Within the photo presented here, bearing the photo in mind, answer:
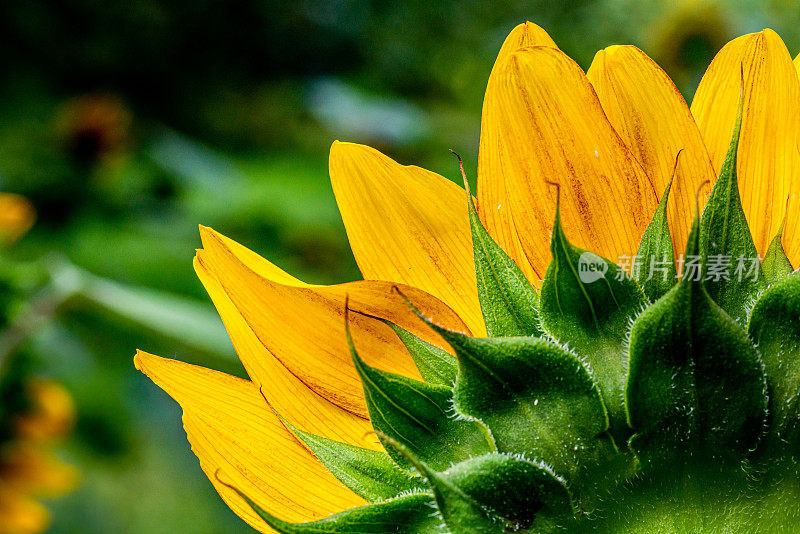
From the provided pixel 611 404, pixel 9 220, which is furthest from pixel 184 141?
pixel 611 404

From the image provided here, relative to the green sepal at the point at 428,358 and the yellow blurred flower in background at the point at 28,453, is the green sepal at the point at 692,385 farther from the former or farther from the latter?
the yellow blurred flower in background at the point at 28,453

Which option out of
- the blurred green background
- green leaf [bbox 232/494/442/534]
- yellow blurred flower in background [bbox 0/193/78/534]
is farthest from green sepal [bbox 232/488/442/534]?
yellow blurred flower in background [bbox 0/193/78/534]

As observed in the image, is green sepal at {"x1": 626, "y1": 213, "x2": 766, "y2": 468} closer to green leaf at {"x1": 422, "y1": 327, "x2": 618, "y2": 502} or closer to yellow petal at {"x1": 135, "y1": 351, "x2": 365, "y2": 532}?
green leaf at {"x1": 422, "y1": 327, "x2": 618, "y2": 502}

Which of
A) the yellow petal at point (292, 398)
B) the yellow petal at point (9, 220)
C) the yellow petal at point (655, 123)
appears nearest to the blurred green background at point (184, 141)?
the yellow petal at point (9, 220)

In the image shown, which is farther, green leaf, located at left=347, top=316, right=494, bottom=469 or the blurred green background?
the blurred green background

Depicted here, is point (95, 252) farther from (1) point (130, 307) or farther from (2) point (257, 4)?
(2) point (257, 4)

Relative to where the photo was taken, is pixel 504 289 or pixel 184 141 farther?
pixel 184 141

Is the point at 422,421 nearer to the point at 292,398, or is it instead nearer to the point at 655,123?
the point at 292,398
